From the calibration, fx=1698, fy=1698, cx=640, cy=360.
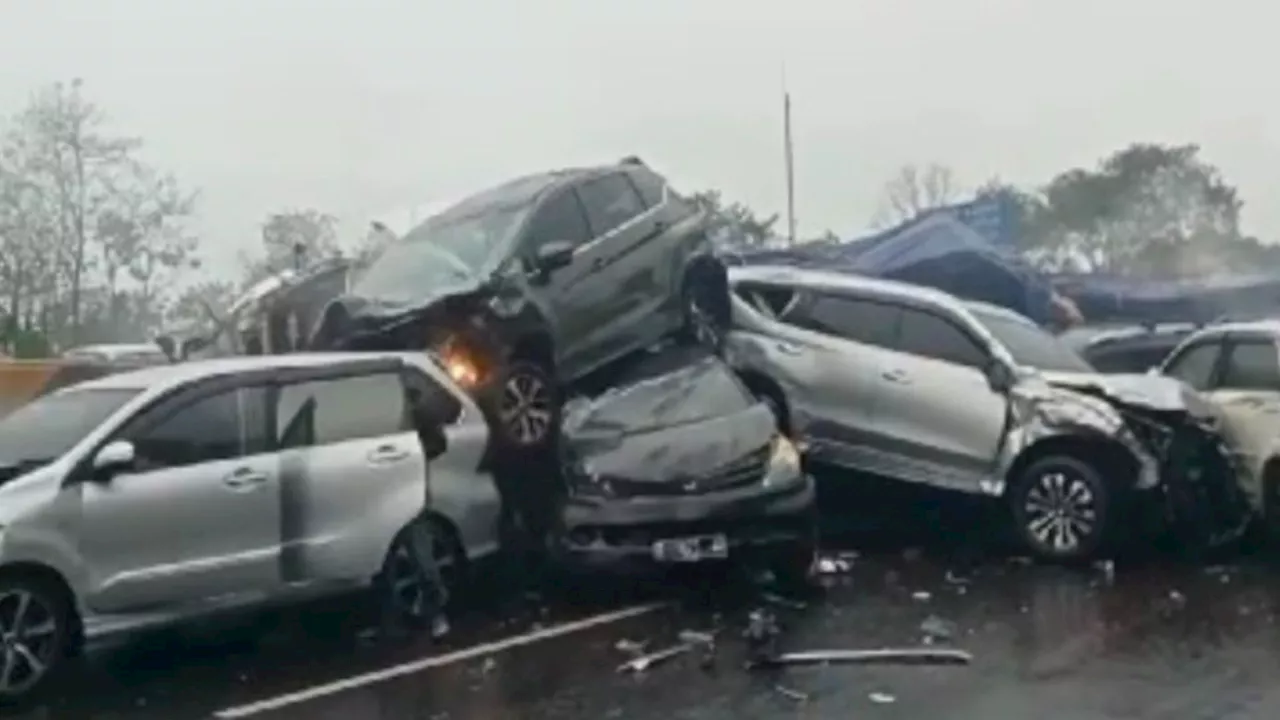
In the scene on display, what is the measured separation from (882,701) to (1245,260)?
30218mm

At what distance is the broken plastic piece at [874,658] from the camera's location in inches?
353

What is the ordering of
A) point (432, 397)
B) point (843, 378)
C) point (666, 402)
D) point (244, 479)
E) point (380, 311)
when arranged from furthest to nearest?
point (843, 378)
point (380, 311)
point (666, 402)
point (432, 397)
point (244, 479)

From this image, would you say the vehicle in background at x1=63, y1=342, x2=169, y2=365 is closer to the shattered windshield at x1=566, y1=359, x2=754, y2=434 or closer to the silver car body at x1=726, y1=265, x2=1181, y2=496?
the shattered windshield at x1=566, y1=359, x2=754, y2=434

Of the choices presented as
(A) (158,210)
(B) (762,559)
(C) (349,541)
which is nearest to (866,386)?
(B) (762,559)

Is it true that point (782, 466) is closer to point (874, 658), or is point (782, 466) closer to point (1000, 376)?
point (874, 658)

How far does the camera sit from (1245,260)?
35750 mm

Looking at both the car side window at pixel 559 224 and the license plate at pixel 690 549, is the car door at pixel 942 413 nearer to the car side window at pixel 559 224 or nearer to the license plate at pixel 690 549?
the car side window at pixel 559 224

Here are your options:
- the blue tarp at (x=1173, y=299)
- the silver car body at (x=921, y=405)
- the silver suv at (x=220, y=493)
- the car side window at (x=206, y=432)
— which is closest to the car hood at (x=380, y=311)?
the silver suv at (x=220, y=493)

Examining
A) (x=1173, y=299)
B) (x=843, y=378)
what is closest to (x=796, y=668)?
(x=843, y=378)

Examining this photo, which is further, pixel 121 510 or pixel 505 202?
pixel 505 202

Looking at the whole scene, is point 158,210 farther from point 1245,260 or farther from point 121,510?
point 121,510

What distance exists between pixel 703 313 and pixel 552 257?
5.60 ft

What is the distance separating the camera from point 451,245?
41.9 feet

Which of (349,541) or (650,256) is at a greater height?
(650,256)
